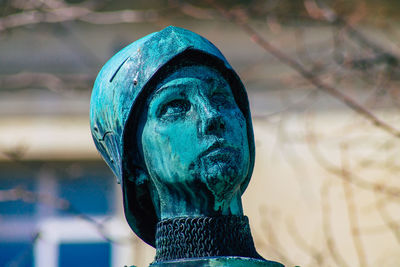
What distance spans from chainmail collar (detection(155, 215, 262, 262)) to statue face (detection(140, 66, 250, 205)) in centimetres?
9

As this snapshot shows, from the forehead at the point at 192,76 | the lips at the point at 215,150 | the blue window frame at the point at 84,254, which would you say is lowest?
the lips at the point at 215,150

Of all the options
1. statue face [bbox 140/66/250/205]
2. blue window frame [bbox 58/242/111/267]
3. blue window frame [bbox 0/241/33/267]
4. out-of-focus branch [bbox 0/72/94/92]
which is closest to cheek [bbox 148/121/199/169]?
statue face [bbox 140/66/250/205]

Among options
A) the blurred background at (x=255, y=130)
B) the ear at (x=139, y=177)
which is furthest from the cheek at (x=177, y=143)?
the blurred background at (x=255, y=130)

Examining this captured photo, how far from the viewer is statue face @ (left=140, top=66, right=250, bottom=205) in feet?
9.60

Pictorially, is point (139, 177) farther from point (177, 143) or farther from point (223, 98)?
point (223, 98)

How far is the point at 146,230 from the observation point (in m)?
3.19

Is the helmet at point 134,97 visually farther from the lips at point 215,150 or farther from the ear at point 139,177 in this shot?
the lips at point 215,150

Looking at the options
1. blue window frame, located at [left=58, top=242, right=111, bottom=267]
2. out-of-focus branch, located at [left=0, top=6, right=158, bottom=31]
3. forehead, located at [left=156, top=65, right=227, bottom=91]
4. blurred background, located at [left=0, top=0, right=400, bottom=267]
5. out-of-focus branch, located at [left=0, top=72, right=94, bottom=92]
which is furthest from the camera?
blue window frame, located at [left=58, top=242, right=111, bottom=267]

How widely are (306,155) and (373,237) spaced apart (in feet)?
2.65

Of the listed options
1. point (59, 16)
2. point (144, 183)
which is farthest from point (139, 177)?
point (59, 16)

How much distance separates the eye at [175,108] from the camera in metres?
2.99

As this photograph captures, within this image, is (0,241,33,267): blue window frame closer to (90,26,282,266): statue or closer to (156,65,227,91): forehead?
(90,26,282,266): statue

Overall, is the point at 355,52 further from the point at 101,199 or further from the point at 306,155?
the point at 101,199

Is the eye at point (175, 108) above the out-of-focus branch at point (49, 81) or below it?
below
